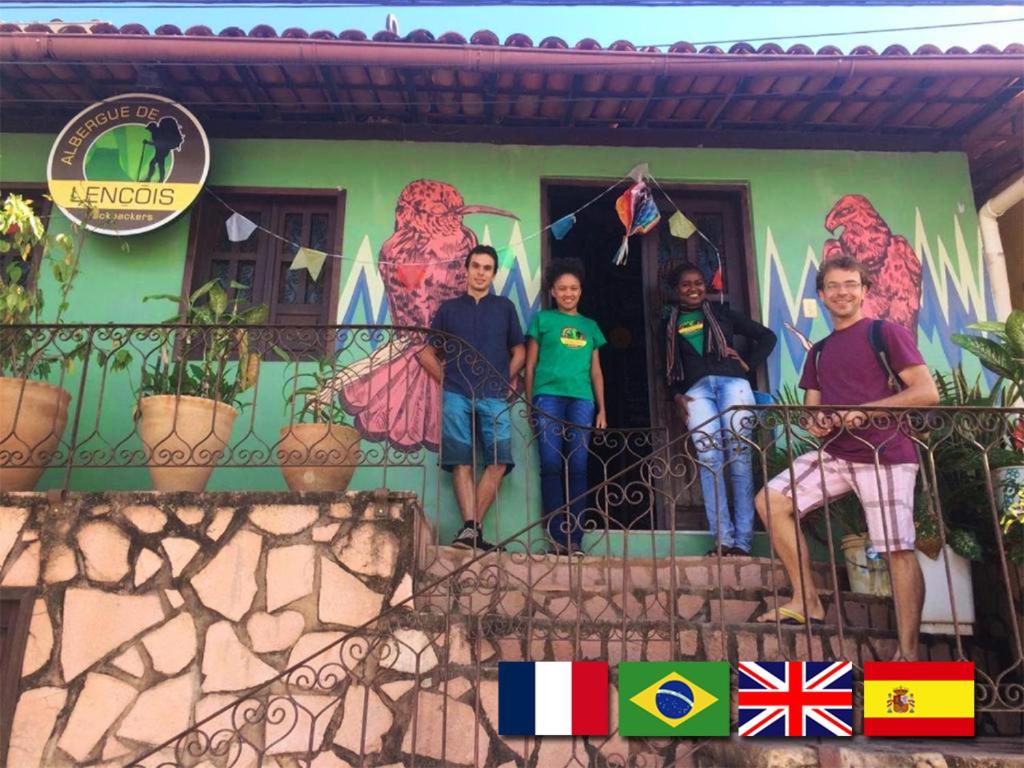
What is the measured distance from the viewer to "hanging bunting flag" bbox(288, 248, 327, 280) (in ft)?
21.3

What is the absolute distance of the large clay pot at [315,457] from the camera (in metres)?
5.01

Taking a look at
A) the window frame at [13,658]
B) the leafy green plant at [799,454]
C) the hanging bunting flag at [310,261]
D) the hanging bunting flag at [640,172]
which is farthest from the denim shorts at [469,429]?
the window frame at [13,658]

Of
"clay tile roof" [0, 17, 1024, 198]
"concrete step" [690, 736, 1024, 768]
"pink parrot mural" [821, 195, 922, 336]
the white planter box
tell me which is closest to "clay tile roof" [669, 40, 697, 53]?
"clay tile roof" [0, 17, 1024, 198]

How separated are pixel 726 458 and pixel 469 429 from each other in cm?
170

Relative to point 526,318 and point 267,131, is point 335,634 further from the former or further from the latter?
point 267,131

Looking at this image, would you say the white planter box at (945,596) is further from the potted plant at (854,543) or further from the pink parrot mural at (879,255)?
the pink parrot mural at (879,255)

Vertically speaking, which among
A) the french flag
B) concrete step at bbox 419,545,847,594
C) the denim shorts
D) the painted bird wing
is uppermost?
the painted bird wing

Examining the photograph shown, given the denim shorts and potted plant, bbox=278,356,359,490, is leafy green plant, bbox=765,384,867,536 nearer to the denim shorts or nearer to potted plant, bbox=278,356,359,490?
the denim shorts

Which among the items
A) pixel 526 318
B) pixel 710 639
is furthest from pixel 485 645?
pixel 526 318

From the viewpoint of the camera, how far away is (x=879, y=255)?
6.82m

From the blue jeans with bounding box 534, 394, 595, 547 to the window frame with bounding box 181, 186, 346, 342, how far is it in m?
1.87

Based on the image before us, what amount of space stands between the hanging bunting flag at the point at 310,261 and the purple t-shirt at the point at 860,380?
11.9ft

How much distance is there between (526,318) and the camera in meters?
6.54

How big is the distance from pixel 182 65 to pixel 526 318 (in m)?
3.04
